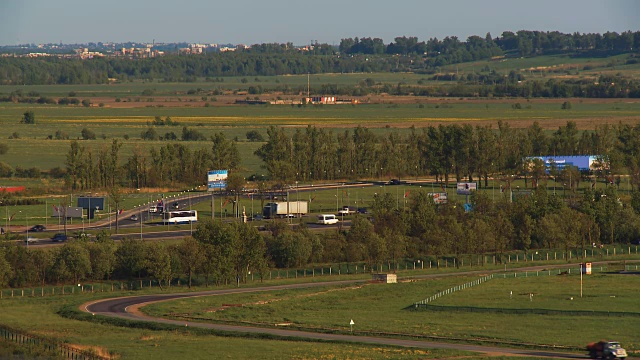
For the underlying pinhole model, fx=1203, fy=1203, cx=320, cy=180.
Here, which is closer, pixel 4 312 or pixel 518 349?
pixel 518 349

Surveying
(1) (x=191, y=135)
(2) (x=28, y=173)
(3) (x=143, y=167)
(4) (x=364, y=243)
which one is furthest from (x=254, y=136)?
(4) (x=364, y=243)

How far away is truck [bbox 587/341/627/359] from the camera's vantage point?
47.3 meters

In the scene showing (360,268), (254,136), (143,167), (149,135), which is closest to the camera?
(360,268)

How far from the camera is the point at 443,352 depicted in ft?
164

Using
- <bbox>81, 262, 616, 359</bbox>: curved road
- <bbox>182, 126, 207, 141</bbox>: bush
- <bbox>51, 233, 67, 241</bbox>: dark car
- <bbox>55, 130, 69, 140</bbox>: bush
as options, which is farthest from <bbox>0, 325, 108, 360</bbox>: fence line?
<bbox>55, 130, 69, 140</bbox>: bush

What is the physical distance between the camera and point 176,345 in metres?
52.7

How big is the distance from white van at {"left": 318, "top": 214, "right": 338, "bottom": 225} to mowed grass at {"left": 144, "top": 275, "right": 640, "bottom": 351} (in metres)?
24.0

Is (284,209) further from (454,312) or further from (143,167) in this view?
(454,312)

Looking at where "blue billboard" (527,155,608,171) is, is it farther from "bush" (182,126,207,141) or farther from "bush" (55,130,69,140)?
"bush" (55,130,69,140)

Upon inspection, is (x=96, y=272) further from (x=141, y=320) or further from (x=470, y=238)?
(x=470, y=238)

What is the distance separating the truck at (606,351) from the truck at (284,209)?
186ft

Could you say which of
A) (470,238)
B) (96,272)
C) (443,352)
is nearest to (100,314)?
(96,272)

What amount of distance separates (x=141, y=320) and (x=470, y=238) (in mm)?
33102

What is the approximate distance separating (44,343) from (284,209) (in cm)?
5345
